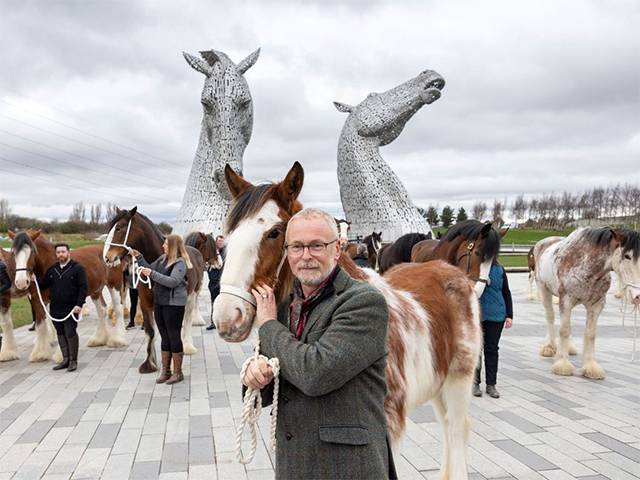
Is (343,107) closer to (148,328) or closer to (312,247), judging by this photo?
(148,328)

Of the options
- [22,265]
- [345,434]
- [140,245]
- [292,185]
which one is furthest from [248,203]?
A: [22,265]

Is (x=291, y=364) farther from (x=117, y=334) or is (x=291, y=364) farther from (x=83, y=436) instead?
(x=117, y=334)

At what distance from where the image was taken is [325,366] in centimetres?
136

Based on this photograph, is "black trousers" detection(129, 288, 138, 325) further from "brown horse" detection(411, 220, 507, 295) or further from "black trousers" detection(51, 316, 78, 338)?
"brown horse" detection(411, 220, 507, 295)

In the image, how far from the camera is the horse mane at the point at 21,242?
20.6ft

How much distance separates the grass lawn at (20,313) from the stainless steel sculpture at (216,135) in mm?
9492

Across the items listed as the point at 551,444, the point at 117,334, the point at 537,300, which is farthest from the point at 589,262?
the point at 537,300

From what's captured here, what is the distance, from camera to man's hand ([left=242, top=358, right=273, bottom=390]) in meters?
1.43

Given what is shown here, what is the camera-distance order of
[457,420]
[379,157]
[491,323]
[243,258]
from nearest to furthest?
[243,258] → [457,420] → [491,323] → [379,157]

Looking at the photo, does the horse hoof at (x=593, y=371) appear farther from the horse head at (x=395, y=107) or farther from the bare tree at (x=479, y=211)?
the bare tree at (x=479, y=211)

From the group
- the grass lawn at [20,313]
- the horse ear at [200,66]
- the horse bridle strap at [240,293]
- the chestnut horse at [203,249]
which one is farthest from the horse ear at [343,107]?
the horse bridle strap at [240,293]

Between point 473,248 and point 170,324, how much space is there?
4.12m

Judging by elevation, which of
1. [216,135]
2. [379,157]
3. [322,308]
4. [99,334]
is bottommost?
[99,334]

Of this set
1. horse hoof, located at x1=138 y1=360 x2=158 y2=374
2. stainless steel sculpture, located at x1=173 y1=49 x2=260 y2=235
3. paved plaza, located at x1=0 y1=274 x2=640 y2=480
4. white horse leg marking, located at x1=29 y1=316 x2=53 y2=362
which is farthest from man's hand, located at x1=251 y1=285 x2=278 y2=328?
stainless steel sculpture, located at x1=173 y1=49 x2=260 y2=235
